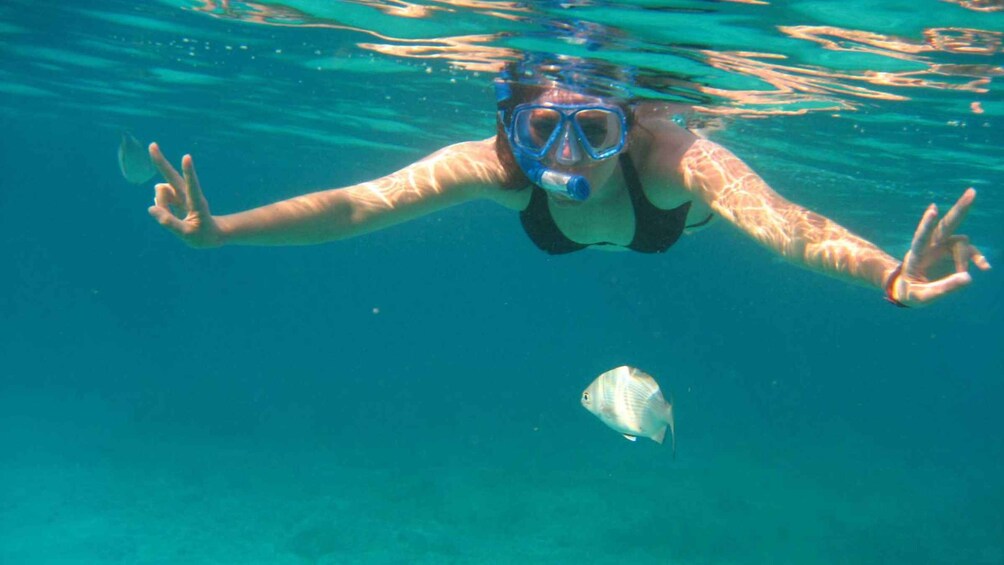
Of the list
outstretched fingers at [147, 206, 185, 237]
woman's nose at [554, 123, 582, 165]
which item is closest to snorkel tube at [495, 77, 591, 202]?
woman's nose at [554, 123, 582, 165]

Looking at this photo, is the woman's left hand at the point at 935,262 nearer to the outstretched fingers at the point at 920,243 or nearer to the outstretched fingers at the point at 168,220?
the outstretched fingers at the point at 920,243

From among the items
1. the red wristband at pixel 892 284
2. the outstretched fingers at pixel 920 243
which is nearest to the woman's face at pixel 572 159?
the red wristband at pixel 892 284

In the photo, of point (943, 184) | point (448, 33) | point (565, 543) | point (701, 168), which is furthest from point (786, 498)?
point (701, 168)

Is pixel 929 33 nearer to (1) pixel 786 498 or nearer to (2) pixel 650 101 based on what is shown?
(2) pixel 650 101

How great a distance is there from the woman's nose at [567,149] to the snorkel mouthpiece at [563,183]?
174mm

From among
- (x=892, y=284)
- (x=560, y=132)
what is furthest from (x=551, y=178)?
(x=892, y=284)

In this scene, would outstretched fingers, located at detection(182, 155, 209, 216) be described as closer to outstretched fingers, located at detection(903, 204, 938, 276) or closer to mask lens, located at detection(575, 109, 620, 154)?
mask lens, located at detection(575, 109, 620, 154)

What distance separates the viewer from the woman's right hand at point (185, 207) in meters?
3.79

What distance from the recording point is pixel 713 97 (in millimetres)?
13648

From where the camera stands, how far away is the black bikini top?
19.0 ft

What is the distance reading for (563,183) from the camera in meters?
5.08

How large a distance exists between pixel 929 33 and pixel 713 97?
4.46 m

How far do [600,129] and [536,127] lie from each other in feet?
1.70

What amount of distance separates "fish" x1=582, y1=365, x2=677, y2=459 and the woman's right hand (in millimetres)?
3857
